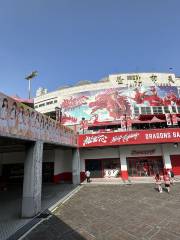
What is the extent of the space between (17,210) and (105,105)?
25.0m

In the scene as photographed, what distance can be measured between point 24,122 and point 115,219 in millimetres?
7845

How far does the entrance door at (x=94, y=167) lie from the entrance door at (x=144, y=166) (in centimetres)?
427

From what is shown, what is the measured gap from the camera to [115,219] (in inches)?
418

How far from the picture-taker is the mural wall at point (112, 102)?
1358 inches

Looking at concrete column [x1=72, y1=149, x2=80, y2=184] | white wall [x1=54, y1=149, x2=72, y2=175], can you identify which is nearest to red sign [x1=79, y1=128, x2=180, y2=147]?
concrete column [x1=72, y1=149, x2=80, y2=184]

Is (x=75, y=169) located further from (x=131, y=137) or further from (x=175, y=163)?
(x=175, y=163)

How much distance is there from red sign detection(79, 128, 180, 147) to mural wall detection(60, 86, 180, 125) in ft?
32.9

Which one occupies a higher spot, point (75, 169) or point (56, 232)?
point (75, 169)

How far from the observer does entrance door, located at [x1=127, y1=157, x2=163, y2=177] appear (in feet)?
85.1

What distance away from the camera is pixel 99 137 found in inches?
962

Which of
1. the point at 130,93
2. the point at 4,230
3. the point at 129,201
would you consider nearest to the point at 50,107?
the point at 130,93

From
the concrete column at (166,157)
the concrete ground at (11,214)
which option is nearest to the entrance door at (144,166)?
the concrete column at (166,157)

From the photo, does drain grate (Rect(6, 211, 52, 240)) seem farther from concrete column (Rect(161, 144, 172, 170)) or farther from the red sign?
concrete column (Rect(161, 144, 172, 170))

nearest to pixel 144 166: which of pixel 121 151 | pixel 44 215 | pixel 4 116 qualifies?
pixel 121 151
